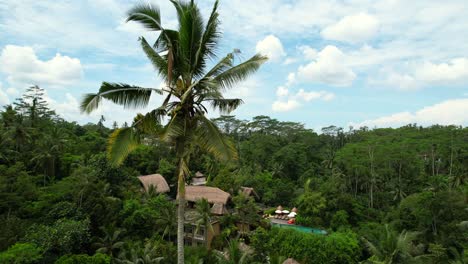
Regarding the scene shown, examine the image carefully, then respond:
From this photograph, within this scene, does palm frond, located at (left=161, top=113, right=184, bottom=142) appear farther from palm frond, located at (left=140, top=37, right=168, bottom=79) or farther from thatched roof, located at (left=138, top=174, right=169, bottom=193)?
thatched roof, located at (left=138, top=174, right=169, bottom=193)

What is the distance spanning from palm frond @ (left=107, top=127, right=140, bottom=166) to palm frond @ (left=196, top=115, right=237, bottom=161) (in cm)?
114

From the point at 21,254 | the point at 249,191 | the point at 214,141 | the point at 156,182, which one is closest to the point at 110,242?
the point at 21,254

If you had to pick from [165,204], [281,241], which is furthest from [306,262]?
[165,204]

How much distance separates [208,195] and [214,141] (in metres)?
21.1

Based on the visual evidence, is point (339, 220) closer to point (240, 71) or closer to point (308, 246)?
point (308, 246)

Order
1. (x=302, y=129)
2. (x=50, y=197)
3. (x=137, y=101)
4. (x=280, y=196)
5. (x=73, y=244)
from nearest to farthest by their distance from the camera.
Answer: (x=137, y=101), (x=73, y=244), (x=50, y=197), (x=280, y=196), (x=302, y=129)

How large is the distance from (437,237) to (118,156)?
977 inches

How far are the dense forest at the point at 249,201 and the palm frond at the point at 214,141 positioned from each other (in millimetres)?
303

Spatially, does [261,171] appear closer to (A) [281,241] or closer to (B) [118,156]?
(A) [281,241]

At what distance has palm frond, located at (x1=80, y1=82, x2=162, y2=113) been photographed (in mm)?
5148

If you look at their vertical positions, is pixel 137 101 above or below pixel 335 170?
above

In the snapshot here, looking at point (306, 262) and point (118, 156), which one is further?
point (306, 262)

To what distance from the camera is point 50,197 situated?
18.1 m

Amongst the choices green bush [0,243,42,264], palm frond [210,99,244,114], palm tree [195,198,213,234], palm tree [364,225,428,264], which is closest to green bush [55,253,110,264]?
green bush [0,243,42,264]
